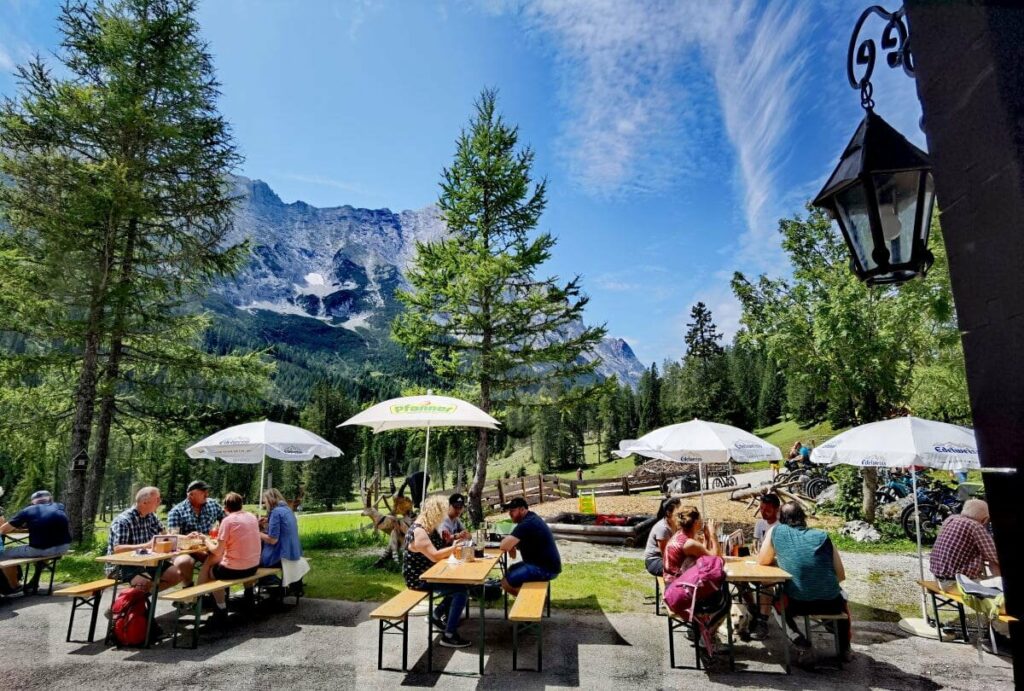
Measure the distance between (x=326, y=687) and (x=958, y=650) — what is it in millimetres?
7262

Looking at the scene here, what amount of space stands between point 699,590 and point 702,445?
4.37 meters

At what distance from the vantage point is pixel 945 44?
1.87 meters

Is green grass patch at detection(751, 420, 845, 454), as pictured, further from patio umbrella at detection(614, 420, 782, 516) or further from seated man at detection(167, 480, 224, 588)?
seated man at detection(167, 480, 224, 588)

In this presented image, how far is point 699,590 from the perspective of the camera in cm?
566

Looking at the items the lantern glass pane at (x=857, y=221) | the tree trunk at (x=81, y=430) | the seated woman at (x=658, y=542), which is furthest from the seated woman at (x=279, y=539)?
the tree trunk at (x=81, y=430)

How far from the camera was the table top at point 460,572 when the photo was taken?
5938 millimetres

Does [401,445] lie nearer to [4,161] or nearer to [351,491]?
[351,491]

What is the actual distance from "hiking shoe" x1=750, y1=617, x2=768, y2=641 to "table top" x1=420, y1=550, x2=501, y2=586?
3.42 metres

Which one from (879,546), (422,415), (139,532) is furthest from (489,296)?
(879,546)

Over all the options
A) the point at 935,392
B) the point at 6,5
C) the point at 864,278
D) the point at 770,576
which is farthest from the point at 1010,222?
the point at 935,392

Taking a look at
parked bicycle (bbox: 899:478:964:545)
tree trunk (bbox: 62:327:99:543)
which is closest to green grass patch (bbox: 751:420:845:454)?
parked bicycle (bbox: 899:478:964:545)

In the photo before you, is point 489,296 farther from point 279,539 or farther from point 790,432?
point 790,432

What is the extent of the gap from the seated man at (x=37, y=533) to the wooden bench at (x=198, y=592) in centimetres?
249

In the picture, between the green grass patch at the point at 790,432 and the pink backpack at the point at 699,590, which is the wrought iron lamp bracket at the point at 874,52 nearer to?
the pink backpack at the point at 699,590
